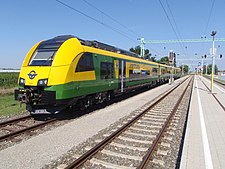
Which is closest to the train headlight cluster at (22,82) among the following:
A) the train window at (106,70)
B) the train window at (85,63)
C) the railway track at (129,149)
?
the train window at (85,63)

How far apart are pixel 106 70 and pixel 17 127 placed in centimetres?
578

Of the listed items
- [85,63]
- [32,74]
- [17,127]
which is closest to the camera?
[17,127]

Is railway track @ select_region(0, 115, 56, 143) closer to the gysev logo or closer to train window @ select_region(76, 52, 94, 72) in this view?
the gysev logo

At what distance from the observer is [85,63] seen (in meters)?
10.1

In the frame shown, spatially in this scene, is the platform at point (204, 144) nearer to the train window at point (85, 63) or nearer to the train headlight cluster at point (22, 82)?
the train window at point (85, 63)

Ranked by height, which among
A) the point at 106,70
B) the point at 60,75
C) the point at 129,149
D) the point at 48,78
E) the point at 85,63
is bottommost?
the point at 129,149

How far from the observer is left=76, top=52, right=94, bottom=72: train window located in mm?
9688

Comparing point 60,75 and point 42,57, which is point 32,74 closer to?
point 42,57

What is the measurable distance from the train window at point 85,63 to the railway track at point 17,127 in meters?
2.42

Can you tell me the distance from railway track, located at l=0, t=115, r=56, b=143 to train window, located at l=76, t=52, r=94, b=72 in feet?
7.95

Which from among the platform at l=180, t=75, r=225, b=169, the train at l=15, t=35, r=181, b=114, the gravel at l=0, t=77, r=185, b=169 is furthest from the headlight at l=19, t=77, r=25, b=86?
the platform at l=180, t=75, r=225, b=169

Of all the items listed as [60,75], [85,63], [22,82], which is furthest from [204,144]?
[22,82]

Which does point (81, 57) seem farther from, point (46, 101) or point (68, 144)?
point (68, 144)

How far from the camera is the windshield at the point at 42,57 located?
353 inches
